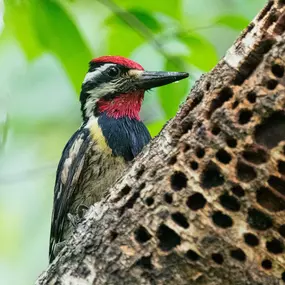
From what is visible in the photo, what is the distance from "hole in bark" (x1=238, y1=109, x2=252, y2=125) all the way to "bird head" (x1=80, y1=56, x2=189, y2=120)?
1651mm

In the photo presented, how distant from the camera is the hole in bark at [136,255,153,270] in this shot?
6.44ft

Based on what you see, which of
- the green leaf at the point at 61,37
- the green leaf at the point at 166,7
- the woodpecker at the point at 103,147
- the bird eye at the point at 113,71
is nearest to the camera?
the green leaf at the point at 61,37

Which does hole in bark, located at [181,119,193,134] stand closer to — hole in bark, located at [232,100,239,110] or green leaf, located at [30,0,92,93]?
hole in bark, located at [232,100,239,110]

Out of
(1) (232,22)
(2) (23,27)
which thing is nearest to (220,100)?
(1) (232,22)

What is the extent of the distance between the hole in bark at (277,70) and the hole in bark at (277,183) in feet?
0.87

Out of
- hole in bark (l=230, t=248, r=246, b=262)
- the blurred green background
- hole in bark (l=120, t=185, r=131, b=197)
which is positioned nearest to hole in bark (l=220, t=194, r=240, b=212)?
hole in bark (l=230, t=248, r=246, b=262)

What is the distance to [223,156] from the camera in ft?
6.20

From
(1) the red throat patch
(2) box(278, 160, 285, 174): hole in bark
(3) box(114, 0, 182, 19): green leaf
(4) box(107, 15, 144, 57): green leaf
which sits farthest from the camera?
(1) the red throat patch

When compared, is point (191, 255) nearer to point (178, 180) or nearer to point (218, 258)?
point (218, 258)

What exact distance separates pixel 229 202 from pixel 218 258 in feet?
0.51

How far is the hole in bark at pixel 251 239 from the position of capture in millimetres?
1857

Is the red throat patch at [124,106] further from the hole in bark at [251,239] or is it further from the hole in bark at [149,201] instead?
the hole in bark at [251,239]

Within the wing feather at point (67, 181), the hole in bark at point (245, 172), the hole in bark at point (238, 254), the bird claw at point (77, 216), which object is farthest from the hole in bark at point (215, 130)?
the wing feather at point (67, 181)

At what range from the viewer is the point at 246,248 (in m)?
1.86
